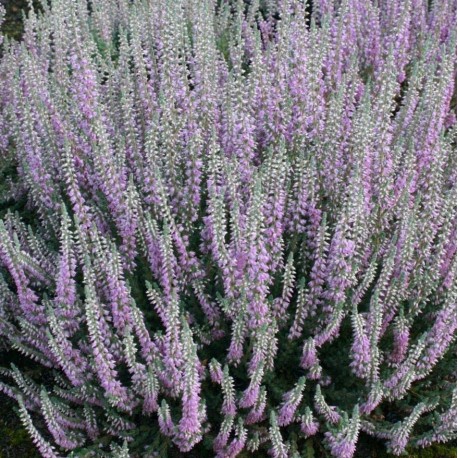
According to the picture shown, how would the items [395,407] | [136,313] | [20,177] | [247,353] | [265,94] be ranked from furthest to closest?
1. [20,177]
2. [265,94]
3. [395,407]
4. [247,353]
5. [136,313]

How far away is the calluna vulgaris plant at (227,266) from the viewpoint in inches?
109

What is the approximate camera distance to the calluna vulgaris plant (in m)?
2.76

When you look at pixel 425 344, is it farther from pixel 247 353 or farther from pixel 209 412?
Answer: pixel 209 412

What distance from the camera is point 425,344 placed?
2.96 metres

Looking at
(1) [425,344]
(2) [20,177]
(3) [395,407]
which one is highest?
(2) [20,177]

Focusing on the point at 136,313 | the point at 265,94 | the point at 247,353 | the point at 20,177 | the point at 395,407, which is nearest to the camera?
the point at 136,313

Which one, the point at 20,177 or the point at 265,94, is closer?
the point at 265,94

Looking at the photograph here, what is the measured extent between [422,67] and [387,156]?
1.01 metres

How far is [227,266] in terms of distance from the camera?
9.28 ft

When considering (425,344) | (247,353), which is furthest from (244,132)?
(425,344)

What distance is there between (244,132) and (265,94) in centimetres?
41

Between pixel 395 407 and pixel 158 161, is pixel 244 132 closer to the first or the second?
pixel 158 161

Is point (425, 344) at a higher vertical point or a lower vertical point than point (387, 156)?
lower

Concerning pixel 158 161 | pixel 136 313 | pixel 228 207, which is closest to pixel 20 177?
pixel 158 161
